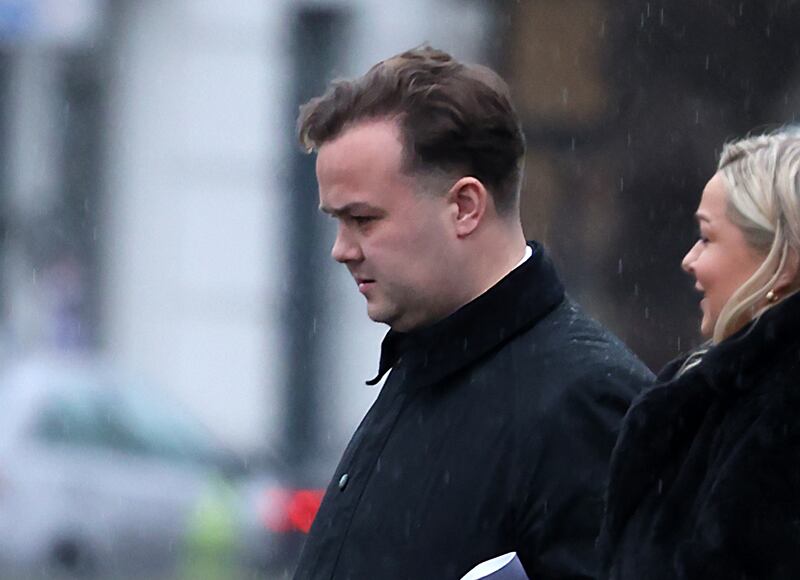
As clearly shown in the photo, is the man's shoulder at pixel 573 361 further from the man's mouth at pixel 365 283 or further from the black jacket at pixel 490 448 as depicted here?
the man's mouth at pixel 365 283

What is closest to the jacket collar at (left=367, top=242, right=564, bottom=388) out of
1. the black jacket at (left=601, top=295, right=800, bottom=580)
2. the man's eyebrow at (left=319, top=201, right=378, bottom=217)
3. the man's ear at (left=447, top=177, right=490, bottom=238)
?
the man's ear at (left=447, top=177, right=490, bottom=238)

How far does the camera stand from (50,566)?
10977 mm

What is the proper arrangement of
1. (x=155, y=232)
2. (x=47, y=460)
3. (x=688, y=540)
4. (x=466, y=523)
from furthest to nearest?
1. (x=155, y=232)
2. (x=47, y=460)
3. (x=466, y=523)
4. (x=688, y=540)

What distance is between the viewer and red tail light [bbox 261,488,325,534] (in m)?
11.2

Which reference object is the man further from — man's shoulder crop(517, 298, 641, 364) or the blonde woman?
the blonde woman

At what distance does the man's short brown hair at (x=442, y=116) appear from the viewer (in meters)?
3.07

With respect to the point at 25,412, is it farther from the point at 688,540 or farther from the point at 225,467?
the point at 688,540

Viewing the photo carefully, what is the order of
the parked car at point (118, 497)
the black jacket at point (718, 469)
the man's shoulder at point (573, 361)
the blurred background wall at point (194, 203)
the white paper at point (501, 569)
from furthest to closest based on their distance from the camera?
1. the blurred background wall at point (194, 203)
2. the parked car at point (118, 497)
3. the man's shoulder at point (573, 361)
4. the white paper at point (501, 569)
5. the black jacket at point (718, 469)

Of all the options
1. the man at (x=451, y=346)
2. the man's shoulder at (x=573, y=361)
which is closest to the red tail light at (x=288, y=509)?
the man at (x=451, y=346)

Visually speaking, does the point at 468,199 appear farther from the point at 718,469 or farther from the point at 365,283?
the point at 718,469

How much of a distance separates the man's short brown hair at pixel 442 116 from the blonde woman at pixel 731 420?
0.42 meters

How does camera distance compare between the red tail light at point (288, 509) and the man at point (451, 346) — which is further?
the red tail light at point (288, 509)

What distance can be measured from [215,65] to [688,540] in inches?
525

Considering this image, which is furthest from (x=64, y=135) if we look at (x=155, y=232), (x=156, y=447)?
(x=156, y=447)
